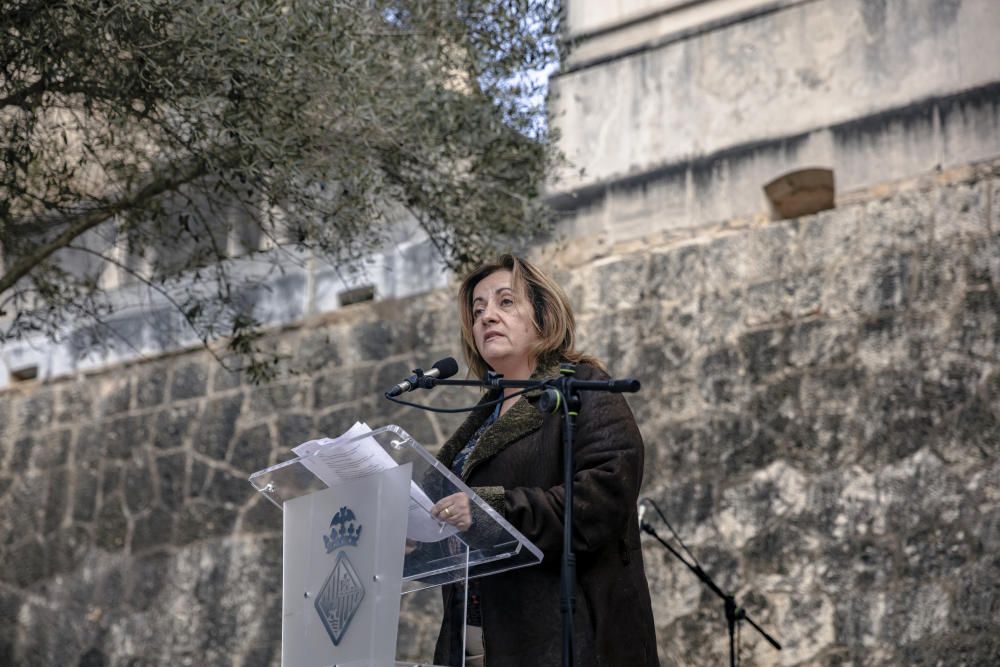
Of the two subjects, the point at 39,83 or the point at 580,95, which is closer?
the point at 39,83

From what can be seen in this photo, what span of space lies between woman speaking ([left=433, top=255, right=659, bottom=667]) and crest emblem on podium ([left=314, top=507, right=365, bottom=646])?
0.80ft

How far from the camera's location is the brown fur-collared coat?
3654mm

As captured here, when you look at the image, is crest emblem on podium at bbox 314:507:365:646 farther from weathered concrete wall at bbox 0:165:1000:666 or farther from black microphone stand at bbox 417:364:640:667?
weathered concrete wall at bbox 0:165:1000:666

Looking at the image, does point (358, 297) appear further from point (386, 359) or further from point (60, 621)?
point (60, 621)

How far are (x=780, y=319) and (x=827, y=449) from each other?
79 cm

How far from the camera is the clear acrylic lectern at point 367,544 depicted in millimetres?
3455

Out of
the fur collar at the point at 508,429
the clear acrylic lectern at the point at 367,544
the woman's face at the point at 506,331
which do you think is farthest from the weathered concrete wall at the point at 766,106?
the clear acrylic lectern at the point at 367,544

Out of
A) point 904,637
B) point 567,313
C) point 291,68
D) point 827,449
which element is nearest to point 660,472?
point 827,449

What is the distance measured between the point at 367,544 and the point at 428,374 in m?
0.62

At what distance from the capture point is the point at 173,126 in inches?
245

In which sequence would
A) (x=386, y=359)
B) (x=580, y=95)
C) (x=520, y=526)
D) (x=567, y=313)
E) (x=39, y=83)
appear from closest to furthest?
(x=520, y=526)
(x=567, y=313)
(x=39, y=83)
(x=580, y=95)
(x=386, y=359)

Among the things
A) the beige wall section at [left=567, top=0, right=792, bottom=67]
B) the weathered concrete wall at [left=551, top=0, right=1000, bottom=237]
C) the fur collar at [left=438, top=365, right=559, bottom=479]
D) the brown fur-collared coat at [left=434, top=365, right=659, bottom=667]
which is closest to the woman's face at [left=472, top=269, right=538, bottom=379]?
the fur collar at [left=438, top=365, right=559, bottom=479]

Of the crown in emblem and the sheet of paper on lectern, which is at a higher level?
Result: the sheet of paper on lectern

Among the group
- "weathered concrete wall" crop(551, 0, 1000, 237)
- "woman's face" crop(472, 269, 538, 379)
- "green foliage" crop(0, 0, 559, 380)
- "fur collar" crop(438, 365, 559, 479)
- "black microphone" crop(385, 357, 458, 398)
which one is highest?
"weathered concrete wall" crop(551, 0, 1000, 237)
